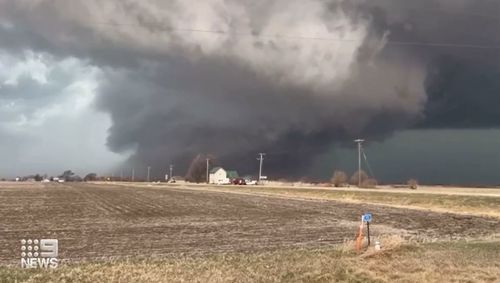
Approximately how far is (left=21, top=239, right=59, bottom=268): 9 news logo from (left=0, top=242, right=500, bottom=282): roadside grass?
2.39 ft

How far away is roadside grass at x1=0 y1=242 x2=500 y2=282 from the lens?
15.4m

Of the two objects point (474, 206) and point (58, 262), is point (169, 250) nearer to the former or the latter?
point (58, 262)

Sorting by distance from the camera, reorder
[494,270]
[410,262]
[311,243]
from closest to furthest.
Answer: [494,270]
[410,262]
[311,243]

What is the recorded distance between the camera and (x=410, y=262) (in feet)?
59.2

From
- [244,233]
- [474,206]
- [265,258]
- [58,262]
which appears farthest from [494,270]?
[474,206]

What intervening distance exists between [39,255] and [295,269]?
918cm

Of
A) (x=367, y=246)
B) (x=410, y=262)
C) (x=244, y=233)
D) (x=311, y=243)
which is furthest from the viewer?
(x=244, y=233)

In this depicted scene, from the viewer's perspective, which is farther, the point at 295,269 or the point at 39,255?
the point at 39,255

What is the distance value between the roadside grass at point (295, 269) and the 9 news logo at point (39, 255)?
2.39 feet

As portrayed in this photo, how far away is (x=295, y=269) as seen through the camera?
656 inches

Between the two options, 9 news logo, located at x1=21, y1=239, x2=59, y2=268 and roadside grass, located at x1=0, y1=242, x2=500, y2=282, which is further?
9 news logo, located at x1=21, y1=239, x2=59, y2=268

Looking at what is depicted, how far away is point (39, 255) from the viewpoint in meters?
19.4

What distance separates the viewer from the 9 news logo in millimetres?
17516

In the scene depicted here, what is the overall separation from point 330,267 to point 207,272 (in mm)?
3782
